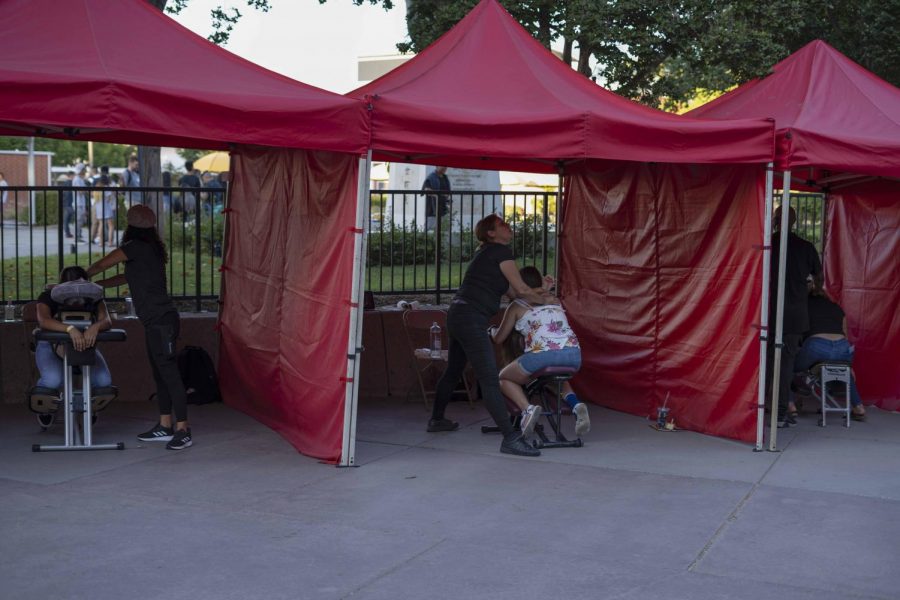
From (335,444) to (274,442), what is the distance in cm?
98

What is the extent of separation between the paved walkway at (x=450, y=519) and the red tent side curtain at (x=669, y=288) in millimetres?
562

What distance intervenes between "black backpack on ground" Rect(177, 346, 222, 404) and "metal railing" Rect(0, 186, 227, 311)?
970 mm

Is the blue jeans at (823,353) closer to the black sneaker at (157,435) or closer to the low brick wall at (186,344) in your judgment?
the low brick wall at (186,344)

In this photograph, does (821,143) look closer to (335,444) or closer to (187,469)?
(335,444)

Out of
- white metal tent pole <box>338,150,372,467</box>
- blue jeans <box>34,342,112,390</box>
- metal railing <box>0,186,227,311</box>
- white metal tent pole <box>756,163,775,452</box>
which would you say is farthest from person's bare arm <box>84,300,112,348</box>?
white metal tent pole <box>756,163,775,452</box>

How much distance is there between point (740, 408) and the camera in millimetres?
8594

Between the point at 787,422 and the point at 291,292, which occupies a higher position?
the point at 291,292

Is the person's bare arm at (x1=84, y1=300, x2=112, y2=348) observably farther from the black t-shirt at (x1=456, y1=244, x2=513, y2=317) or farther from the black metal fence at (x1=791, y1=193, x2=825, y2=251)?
the black metal fence at (x1=791, y1=193, x2=825, y2=251)

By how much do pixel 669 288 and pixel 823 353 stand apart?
1.55m

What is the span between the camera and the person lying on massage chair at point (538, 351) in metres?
8.22

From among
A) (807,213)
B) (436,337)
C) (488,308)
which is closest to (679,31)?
(807,213)

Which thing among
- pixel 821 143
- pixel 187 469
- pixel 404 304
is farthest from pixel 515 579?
pixel 404 304

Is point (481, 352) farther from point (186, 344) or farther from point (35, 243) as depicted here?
point (35, 243)

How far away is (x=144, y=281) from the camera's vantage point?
8.14 metres
